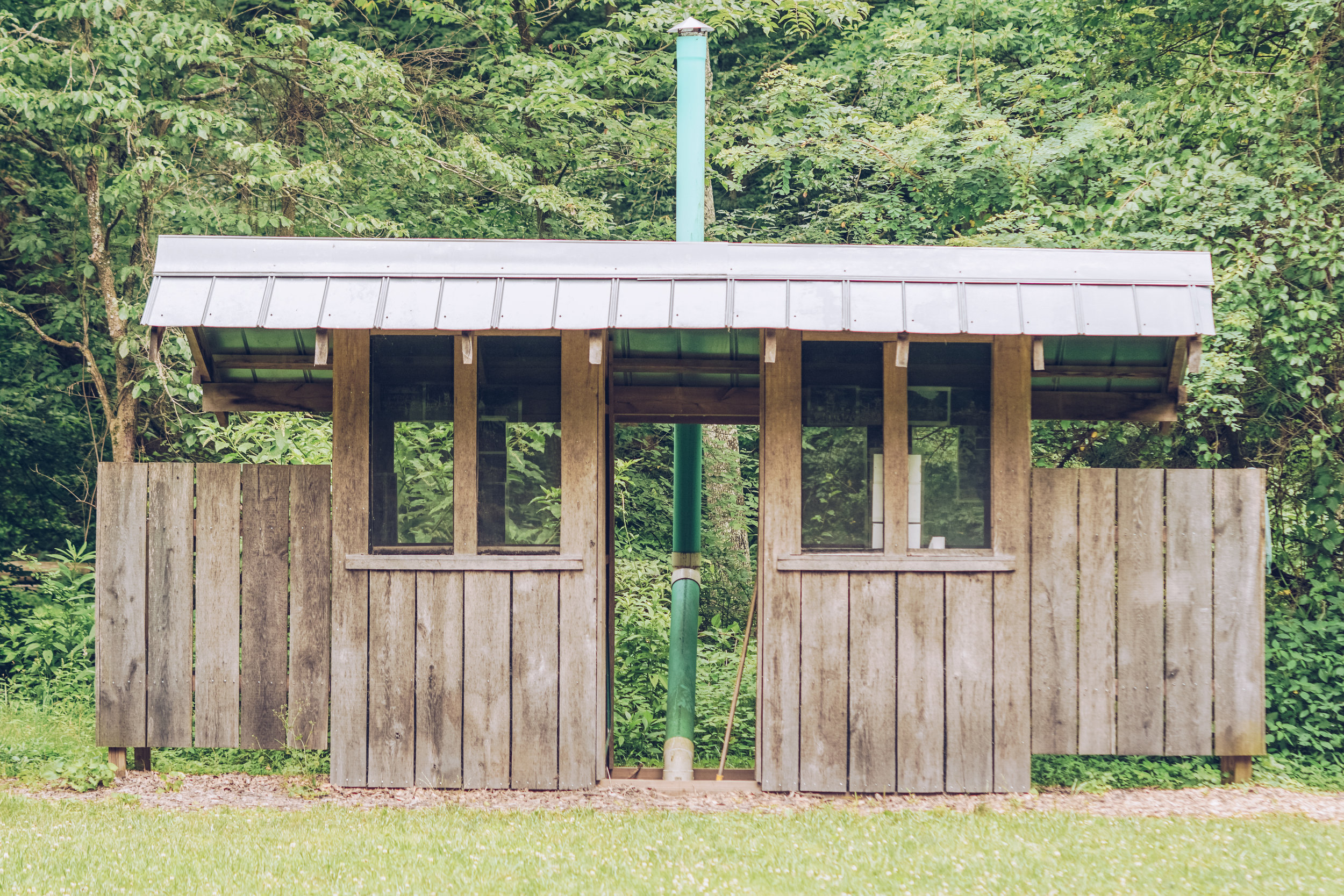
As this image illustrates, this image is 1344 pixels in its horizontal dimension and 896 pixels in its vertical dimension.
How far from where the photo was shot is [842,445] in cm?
546

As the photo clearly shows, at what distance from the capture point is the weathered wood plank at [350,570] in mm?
5387

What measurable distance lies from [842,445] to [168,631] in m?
3.87

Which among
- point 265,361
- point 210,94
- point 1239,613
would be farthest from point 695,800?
point 210,94

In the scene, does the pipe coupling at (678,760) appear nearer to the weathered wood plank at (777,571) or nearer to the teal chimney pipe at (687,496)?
the teal chimney pipe at (687,496)

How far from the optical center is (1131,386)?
618 centimetres

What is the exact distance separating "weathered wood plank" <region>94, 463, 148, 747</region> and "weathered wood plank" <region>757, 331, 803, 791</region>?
11.3ft

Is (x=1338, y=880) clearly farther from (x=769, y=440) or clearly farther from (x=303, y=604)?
(x=303, y=604)

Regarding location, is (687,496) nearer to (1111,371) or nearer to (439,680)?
(439,680)

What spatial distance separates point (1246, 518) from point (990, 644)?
1646 millimetres

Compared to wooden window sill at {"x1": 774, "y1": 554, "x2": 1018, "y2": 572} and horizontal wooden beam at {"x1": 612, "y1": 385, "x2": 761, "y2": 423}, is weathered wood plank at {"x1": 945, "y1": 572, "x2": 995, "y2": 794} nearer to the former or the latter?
wooden window sill at {"x1": 774, "y1": 554, "x2": 1018, "y2": 572}

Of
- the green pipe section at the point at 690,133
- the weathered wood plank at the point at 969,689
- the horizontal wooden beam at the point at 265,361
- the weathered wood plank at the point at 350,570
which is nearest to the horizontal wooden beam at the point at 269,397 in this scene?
the horizontal wooden beam at the point at 265,361

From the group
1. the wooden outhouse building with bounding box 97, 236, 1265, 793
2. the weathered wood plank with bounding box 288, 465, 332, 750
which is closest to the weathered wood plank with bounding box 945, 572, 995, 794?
the wooden outhouse building with bounding box 97, 236, 1265, 793

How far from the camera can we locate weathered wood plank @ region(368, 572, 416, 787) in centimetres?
540

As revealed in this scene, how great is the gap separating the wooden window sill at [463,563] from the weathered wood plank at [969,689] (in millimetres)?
2057
